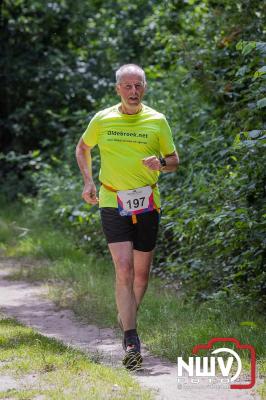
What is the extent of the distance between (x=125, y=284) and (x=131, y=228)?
0.42m

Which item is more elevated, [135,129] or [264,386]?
[135,129]

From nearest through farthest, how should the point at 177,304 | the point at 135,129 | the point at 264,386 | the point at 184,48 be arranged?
the point at 264,386 < the point at 135,129 < the point at 177,304 < the point at 184,48

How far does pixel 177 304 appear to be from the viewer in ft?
26.9

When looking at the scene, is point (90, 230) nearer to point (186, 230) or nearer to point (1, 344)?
point (186, 230)

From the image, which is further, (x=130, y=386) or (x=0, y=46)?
(x=0, y=46)

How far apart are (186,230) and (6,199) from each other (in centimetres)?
824

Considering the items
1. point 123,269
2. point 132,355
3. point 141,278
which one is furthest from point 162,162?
point 132,355

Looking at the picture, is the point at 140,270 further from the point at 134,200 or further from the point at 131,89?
the point at 131,89

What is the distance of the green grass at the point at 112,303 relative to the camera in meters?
6.45

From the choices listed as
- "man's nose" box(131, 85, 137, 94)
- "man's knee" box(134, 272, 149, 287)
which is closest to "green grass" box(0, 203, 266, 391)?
"man's knee" box(134, 272, 149, 287)

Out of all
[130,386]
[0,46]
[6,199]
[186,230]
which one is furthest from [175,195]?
[0,46]

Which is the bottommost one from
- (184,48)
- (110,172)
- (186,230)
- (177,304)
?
(177,304)

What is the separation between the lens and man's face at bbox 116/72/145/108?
19.7ft

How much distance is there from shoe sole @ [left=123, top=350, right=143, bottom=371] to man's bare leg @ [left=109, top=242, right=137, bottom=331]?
0.21 meters
